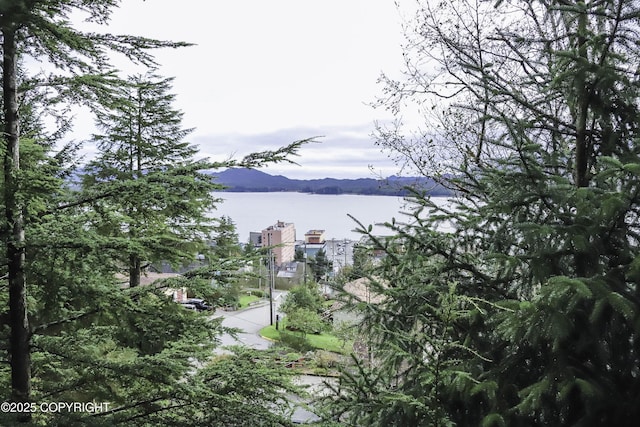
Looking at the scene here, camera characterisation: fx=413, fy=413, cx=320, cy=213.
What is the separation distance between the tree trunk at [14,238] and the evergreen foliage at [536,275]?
1960 millimetres

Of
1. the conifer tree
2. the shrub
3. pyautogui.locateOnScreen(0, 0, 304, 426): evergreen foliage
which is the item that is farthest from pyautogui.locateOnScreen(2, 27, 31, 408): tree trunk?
the shrub

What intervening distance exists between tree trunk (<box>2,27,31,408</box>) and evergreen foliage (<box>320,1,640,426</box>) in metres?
1.96

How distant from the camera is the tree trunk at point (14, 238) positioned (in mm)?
1964

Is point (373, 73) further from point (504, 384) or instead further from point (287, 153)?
point (504, 384)

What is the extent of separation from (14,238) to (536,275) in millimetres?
2702

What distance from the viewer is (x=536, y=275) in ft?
7.41

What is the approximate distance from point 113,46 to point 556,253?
273 cm

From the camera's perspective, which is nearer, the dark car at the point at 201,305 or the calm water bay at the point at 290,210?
the dark car at the point at 201,305

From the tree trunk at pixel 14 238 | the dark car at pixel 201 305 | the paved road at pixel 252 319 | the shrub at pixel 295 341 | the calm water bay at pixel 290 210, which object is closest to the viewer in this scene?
the tree trunk at pixel 14 238

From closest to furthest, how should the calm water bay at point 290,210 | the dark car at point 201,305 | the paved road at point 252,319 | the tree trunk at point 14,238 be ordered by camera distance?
the tree trunk at point 14,238 < the dark car at point 201,305 < the paved road at point 252,319 < the calm water bay at point 290,210

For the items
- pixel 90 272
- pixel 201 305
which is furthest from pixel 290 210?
pixel 90 272

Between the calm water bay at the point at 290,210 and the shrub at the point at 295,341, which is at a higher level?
the calm water bay at the point at 290,210

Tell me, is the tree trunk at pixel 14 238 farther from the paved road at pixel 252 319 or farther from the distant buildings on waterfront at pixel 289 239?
the distant buildings on waterfront at pixel 289 239

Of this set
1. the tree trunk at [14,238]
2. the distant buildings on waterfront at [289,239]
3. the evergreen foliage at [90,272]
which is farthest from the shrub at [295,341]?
the tree trunk at [14,238]
